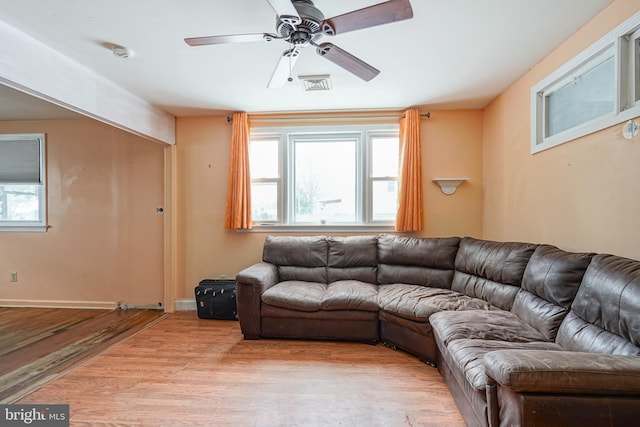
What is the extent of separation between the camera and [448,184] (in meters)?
3.48

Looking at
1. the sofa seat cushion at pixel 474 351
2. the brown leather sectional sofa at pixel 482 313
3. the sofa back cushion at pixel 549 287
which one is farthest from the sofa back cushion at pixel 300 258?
the sofa back cushion at pixel 549 287

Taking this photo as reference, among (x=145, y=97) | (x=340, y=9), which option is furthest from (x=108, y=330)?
(x=340, y=9)

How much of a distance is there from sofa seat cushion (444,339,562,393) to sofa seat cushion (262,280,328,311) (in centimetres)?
126

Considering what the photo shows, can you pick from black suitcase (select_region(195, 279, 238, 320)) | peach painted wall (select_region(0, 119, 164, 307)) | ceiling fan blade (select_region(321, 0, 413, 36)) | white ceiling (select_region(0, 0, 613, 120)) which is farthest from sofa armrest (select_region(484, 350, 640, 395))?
peach painted wall (select_region(0, 119, 164, 307))

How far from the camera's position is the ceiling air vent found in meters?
2.62

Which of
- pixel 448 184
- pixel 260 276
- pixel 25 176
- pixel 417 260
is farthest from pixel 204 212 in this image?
pixel 448 184

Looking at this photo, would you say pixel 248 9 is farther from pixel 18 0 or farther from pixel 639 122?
pixel 639 122

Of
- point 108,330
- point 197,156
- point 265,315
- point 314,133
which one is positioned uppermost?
point 314,133

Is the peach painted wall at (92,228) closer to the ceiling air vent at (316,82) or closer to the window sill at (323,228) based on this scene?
the window sill at (323,228)

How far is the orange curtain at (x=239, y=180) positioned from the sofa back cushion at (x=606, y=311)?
3.06 meters

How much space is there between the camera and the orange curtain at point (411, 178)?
3.39 meters

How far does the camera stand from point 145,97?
3.05m

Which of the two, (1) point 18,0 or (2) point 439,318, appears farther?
(2) point 439,318

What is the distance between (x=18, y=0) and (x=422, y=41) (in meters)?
2.57
